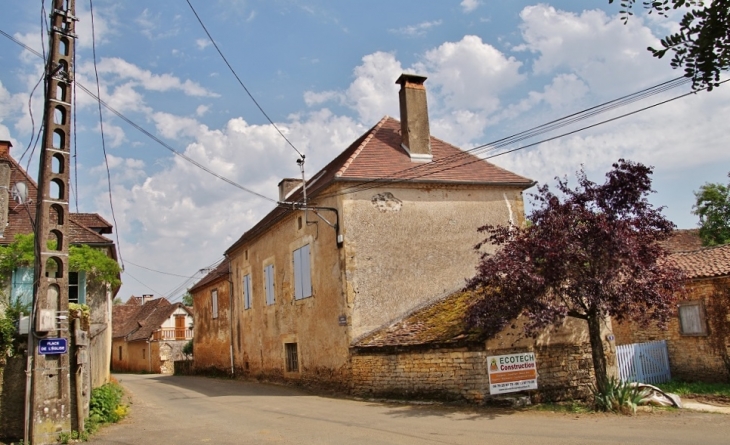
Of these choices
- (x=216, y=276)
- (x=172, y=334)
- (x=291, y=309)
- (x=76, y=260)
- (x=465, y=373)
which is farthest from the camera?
(x=172, y=334)

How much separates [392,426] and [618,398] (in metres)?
4.81

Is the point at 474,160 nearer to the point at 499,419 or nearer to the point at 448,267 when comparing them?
the point at 448,267

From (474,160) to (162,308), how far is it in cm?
3513

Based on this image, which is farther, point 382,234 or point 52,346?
point 382,234

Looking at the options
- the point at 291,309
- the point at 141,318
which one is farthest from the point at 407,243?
the point at 141,318

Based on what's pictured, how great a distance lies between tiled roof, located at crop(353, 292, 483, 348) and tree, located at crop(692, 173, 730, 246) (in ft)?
73.2

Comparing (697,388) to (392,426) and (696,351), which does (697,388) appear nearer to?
(696,351)

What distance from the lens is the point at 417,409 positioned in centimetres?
1223

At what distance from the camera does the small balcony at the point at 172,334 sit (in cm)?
4144

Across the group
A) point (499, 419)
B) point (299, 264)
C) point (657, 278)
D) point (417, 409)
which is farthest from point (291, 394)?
point (657, 278)

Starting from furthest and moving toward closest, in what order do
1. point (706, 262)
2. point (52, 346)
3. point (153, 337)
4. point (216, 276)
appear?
point (153, 337) < point (216, 276) < point (706, 262) < point (52, 346)

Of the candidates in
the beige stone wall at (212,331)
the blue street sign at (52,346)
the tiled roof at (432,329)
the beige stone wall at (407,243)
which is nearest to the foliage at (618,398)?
the tiled roof at (432,329)

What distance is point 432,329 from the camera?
45.5ft

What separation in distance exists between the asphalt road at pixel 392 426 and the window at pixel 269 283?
7208 mm
